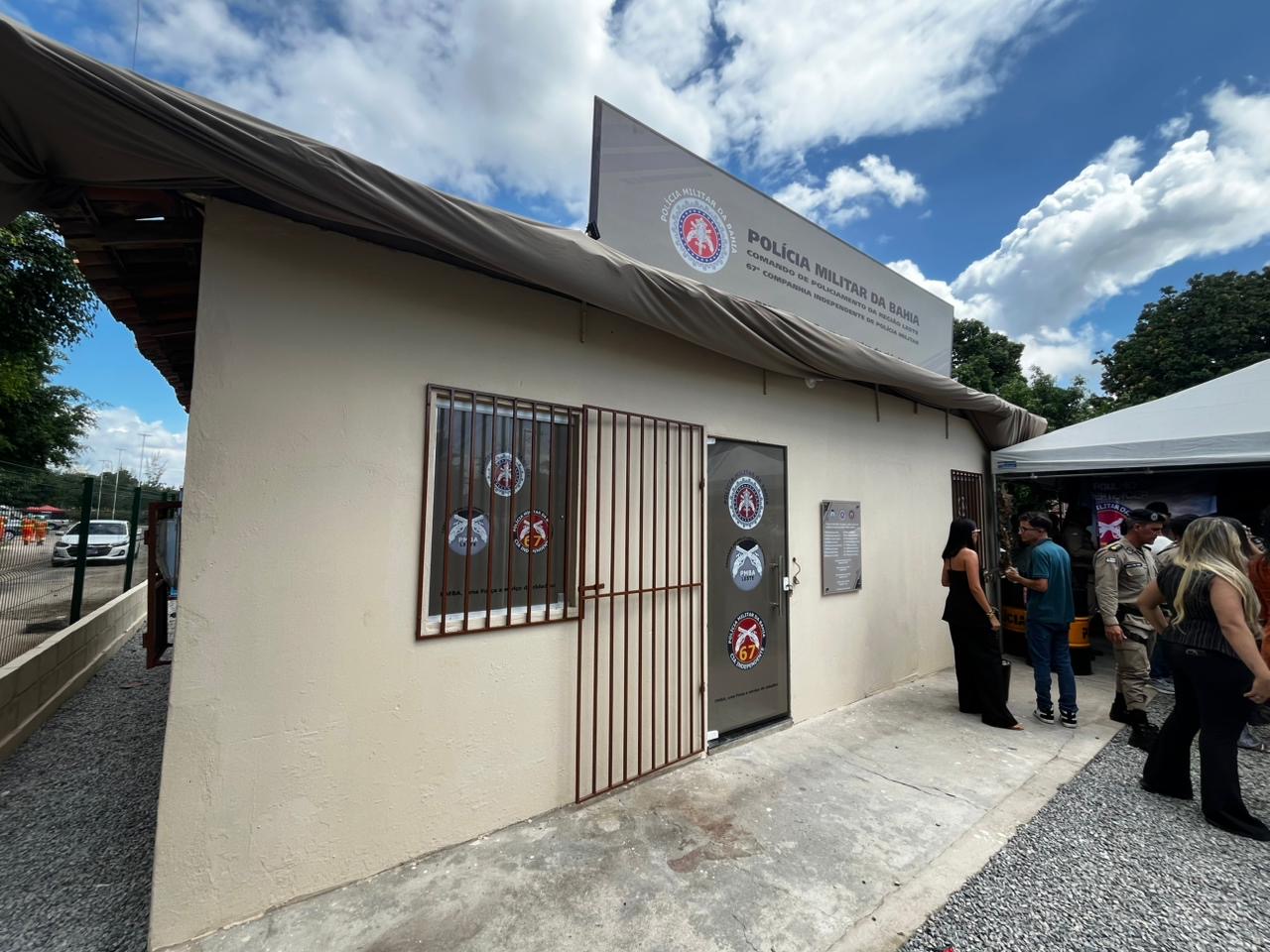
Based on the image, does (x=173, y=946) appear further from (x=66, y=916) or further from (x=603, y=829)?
(x=603, y=829)

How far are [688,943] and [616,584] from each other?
171 cm

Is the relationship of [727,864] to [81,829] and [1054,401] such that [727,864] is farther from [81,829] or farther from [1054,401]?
[1054,401]

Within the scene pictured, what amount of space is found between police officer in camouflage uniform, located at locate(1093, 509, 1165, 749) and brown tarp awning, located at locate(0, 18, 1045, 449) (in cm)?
409

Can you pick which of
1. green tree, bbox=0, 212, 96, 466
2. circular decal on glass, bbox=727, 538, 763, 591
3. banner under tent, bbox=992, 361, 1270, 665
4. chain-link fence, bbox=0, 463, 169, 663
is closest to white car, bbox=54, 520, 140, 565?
chain-link fence, bbox=0, 463, 169, 663

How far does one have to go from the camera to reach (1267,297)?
1580 cm

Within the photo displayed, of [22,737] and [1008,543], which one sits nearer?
[22,737]

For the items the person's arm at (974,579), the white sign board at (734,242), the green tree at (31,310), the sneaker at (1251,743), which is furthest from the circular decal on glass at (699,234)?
the green tree at (31,310)

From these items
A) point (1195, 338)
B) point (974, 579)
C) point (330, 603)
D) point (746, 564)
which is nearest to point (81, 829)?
point (330, 603)

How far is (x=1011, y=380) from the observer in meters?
18.0

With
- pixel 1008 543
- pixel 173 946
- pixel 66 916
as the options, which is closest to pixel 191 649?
pixel 173 946

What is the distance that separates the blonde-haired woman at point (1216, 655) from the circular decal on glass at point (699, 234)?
341cm

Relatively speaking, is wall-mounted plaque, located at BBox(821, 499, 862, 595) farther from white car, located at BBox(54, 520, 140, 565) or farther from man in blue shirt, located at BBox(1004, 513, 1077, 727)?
white car, located at BBox(54, 520, 140, 565)

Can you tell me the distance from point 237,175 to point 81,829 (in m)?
3.42

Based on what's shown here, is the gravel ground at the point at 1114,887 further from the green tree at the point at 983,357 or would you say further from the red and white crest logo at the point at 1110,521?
the green tree at the point at 983,357
